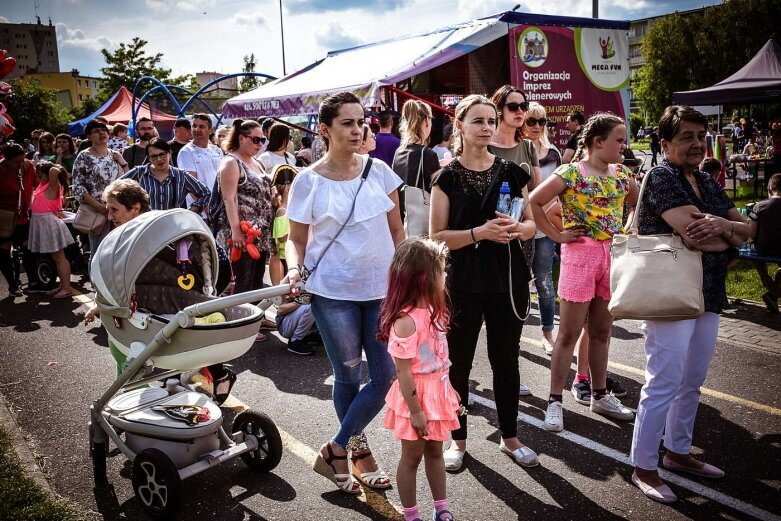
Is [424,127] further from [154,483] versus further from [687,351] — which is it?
[154,483]

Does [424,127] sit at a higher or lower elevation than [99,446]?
higher

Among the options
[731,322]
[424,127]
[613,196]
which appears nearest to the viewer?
[613,196]

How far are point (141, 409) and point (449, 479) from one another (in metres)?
→ 1.86

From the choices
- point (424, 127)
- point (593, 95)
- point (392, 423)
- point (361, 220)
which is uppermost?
point (593, 95)

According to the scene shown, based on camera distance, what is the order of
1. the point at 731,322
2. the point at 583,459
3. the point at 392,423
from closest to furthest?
the point at 392,423 → the point at 583,459 → the point at 731,322

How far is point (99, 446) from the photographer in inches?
151

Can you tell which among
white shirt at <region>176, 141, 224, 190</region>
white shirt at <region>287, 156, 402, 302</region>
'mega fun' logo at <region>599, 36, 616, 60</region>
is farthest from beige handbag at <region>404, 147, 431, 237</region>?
'mega fun' logo at <region>599, 36, 616, 60</region>

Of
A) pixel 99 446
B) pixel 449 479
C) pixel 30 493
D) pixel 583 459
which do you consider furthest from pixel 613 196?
pixel 30 493

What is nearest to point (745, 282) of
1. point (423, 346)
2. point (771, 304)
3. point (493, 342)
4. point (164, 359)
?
point (771, 304)

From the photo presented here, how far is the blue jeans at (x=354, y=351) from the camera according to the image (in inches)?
138

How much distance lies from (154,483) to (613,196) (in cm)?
330

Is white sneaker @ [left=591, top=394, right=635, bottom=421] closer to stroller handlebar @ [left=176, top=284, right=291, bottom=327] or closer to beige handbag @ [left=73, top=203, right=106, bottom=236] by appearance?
stroller handlebar @ [left=176, top=284, right=291, bottom=327]

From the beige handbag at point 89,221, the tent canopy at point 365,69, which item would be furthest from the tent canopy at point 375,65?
the beige handbag at point 89,221

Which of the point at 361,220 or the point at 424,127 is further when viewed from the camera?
the point at 424,127
